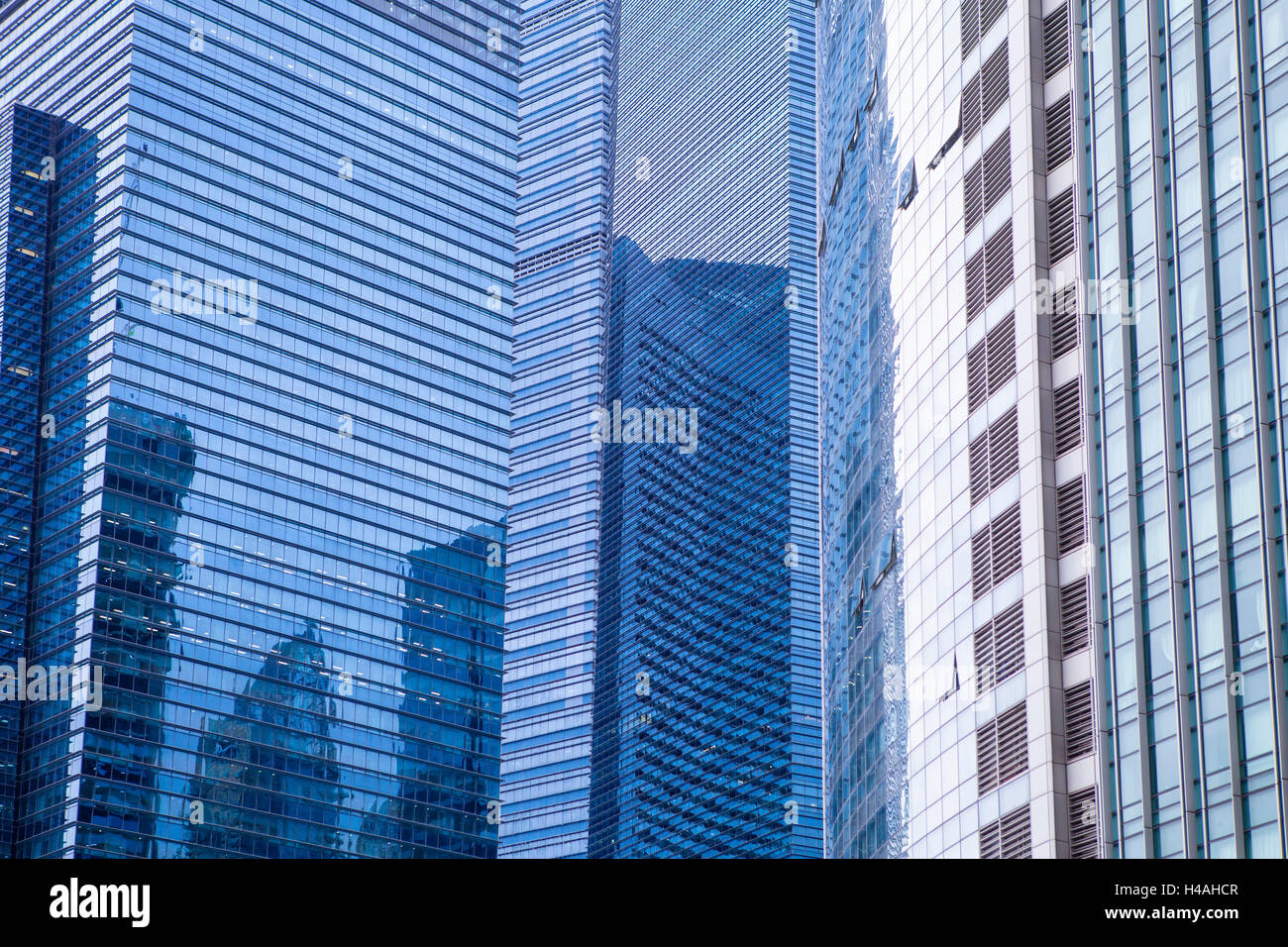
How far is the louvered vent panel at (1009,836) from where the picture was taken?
6888cm

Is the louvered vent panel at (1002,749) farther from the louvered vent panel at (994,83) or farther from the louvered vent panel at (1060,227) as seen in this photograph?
the louvered vent panel at (994,83)

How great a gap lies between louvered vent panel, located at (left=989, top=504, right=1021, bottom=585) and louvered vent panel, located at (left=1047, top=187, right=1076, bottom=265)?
10.8 meters

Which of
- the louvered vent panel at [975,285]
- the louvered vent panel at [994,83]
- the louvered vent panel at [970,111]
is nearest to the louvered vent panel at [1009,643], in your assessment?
the louvered vent panel at [975,285]

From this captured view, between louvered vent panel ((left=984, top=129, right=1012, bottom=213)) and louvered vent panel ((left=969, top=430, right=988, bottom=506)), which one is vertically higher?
louvered vent panel ((left=984, top=129, right=1012, bottom=213))

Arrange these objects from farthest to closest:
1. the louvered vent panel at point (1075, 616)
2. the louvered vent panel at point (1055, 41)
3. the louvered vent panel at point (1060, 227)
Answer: the louvered vent panel at point (1055, 41), the louvered vent panel at point (1060, 227), the louvered vent panel at point (1075, 616)

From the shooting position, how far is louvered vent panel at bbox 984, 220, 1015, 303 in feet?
256

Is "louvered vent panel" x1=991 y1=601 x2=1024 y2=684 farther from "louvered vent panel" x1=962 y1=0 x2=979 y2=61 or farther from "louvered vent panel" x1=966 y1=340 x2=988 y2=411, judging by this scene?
"louvered vent panel" x1=962 y1=0 x2=979 y2=61

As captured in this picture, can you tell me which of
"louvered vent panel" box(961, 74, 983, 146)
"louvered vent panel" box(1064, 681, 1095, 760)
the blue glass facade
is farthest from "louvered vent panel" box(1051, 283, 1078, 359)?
→ the blue glass facade

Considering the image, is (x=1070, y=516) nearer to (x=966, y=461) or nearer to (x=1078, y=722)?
(x=1078, y=722)

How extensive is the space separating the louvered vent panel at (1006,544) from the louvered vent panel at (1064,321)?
676 centimetres

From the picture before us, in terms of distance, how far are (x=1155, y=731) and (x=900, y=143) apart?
4351 cm
